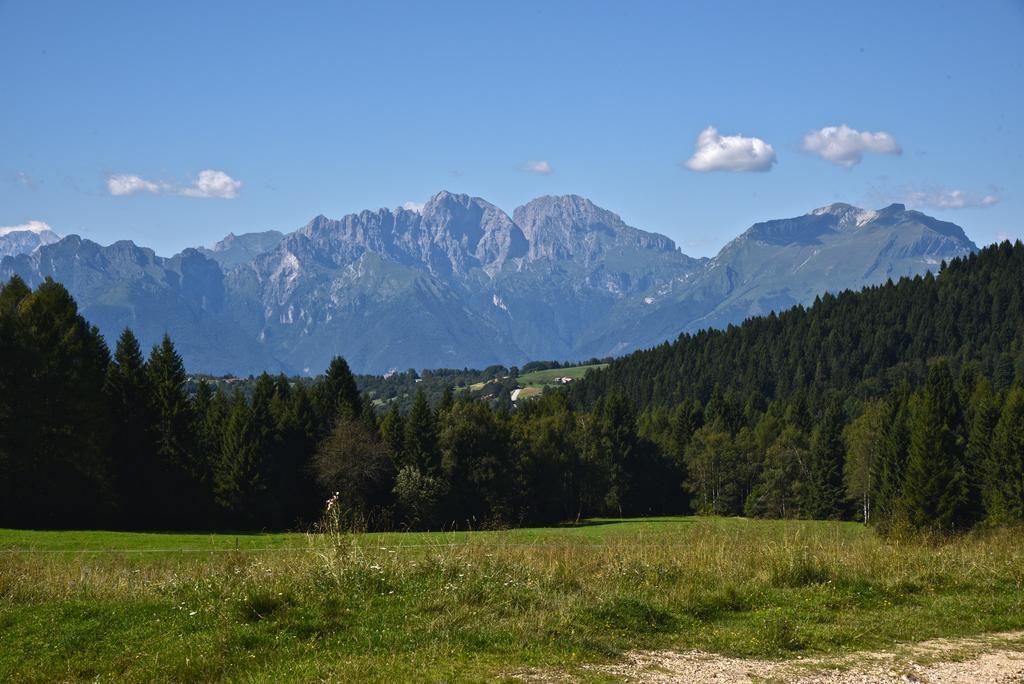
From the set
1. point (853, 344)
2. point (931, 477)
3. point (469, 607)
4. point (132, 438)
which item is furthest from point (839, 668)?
point (853, 344)

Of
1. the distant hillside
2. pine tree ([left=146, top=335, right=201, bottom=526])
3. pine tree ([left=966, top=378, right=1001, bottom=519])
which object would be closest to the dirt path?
pine tree ([left=146, top=335, right=201, bottom=526])

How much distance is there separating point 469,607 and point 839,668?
4225 mm

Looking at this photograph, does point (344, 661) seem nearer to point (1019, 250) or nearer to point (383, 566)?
point (383, 566)

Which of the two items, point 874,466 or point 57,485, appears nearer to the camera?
point 57,485

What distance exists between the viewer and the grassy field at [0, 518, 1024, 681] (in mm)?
9453

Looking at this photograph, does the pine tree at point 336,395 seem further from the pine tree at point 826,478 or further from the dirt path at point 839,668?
the dirt path at point 839,668

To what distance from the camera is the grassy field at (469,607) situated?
945cm

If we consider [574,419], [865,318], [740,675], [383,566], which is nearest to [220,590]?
[383,566]

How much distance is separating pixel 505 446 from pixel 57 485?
33.1m

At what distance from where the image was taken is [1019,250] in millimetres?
163250

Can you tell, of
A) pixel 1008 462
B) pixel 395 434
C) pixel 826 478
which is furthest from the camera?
pixel 826 478

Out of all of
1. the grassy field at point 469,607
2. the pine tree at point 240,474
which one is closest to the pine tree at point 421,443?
the pine tree at point 240,474

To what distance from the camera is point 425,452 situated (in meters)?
64.1

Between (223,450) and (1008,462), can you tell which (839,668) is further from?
(1008,462)
